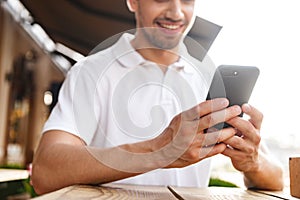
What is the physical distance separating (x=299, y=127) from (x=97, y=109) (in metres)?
1.63

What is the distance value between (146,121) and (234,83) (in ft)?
1.28

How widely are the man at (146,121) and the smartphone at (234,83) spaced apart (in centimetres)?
3

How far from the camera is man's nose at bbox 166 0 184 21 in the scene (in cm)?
121

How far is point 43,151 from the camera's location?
1.06 m

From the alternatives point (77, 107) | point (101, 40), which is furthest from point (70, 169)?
point (101, 40)

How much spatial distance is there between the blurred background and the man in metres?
0.08

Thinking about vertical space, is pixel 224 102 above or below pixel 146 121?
above

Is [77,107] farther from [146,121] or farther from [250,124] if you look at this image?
[250,124]

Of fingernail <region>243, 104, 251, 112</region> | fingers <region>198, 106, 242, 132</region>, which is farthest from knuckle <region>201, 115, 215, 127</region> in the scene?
fingernail <region>243, 104, 251, 112</region>

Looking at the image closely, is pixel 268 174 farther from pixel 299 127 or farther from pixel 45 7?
pixel 45 7

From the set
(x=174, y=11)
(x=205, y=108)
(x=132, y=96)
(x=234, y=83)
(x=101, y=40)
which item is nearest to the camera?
(x=205, y=108)

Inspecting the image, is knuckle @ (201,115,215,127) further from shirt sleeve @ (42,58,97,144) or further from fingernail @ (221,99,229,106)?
shirt sleeve @ (42,58,97,144)

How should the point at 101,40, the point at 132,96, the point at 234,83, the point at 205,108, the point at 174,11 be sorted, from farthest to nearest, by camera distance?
the point at 101,40
the point at 132,96
the point at 174,11
the point at 234,83
the point at 205,108

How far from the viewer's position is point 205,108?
87cm
